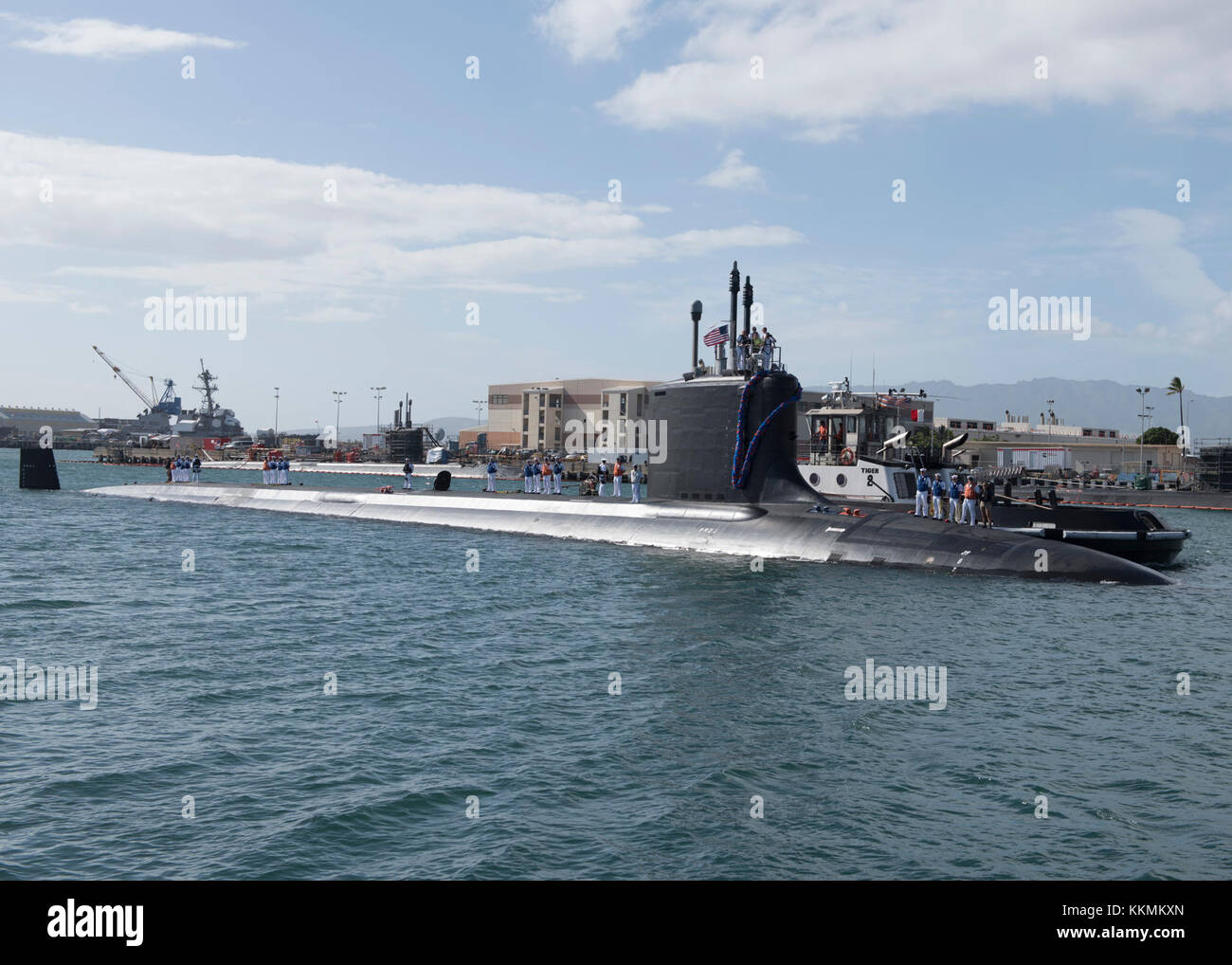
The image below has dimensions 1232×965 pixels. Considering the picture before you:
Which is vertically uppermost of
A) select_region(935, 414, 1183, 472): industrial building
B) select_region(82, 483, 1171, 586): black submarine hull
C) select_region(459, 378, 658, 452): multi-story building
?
select_region(459, 378, 658, 452): multi-story building

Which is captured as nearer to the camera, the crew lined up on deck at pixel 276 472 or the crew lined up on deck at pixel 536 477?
the crew lined up on deck at pixel 536 477

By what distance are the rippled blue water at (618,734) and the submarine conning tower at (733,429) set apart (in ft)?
16.3

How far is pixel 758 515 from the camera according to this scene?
25.3 meters

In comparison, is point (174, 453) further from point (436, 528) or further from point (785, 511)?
point (785, 511)

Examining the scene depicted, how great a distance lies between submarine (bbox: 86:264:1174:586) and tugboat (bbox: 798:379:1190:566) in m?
5.42

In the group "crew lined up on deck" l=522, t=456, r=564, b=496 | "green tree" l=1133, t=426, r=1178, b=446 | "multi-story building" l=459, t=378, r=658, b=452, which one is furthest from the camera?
"multi-story building" l=459, t=378, r=658, b=452

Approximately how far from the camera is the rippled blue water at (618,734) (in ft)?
25.9

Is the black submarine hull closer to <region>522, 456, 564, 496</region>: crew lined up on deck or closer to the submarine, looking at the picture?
the submarine

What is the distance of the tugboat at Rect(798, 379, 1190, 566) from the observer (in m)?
30.2

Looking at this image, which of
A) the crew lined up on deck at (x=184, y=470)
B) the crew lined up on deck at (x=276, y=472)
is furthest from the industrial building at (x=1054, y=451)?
the crew lined up on deck at (x=184, y=470)

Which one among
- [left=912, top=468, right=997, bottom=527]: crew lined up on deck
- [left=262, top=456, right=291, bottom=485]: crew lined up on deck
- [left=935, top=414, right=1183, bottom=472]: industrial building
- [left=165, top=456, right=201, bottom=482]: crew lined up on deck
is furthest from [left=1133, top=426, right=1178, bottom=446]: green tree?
[left=165, top=456, right=201, bottom=482]: crew lined up on deck

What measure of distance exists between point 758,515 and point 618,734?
1504cm

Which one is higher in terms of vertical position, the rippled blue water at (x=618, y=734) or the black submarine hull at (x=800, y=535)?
the black submarine hull at (x=800, y=535)

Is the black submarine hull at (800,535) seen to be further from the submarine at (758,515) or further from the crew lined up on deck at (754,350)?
the crew lined up on deck at (754,350)
